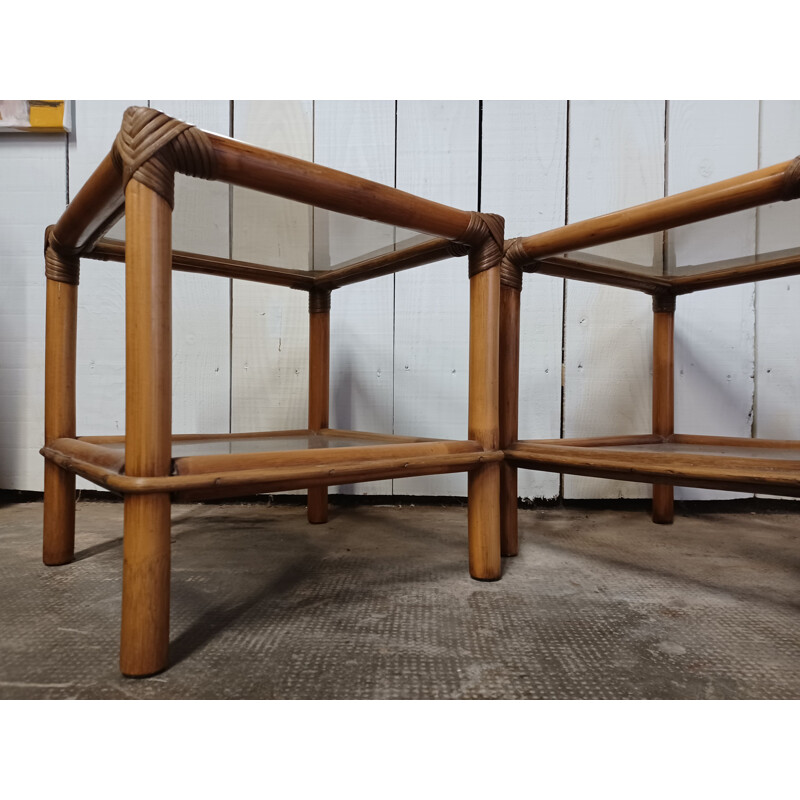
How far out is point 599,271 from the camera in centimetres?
84

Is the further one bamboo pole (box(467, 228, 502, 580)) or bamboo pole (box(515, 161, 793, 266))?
bamboo pole (box(467, 228, 502, 580))

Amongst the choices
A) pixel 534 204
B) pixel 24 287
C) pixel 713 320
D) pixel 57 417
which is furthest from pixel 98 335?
pixel 713 320

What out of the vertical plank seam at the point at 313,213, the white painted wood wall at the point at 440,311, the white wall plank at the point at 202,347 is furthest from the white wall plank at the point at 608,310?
the white wall plank at the point at 202,347

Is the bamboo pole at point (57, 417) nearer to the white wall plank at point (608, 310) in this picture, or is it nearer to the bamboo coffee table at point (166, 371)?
the bamboo coffee table at point (166, 371)

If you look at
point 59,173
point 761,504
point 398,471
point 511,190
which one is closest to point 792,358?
point 761,504

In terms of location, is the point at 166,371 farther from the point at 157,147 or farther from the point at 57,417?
the point at 57,417

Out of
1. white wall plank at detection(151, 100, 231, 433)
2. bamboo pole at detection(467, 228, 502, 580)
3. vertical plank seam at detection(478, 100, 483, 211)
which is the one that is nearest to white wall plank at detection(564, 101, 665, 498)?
vertical plank seam at detection(478, 100, 483, 211)

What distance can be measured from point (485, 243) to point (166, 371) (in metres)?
0.48

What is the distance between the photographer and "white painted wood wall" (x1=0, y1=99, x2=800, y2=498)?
1.15 meters

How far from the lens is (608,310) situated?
1.17m

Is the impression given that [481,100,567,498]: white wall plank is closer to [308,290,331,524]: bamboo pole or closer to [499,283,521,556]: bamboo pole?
[499,283,521,556]: bamboo pole

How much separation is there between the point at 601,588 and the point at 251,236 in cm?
75

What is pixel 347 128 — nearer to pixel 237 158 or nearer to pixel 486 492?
pixel 237 158

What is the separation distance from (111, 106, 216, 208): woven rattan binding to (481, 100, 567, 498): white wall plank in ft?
A: 2.83
